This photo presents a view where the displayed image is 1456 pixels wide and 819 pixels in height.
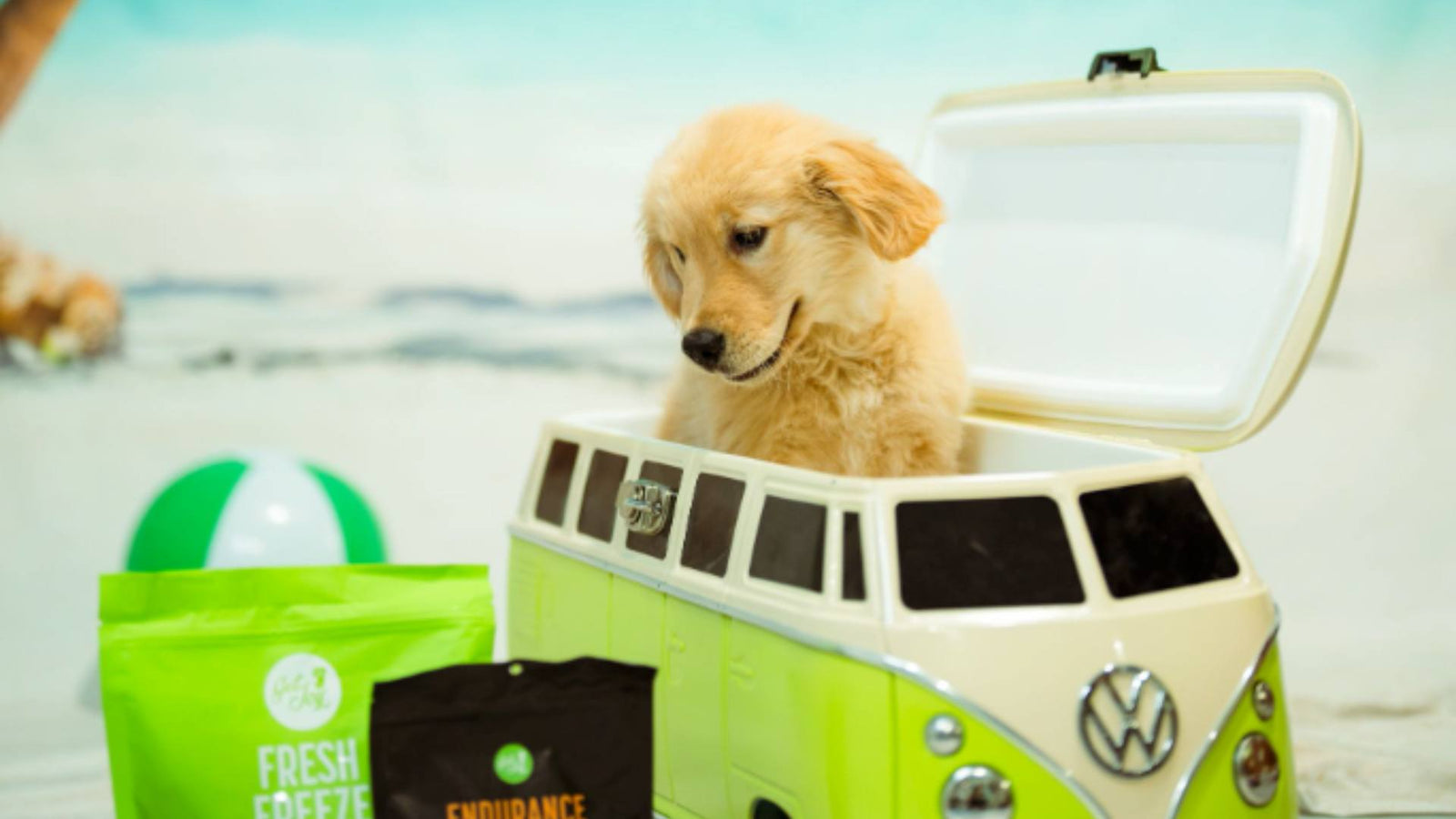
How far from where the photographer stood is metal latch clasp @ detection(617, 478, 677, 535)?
1.72 m

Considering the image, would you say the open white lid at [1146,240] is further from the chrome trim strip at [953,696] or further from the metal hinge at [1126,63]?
the chrome trim strip at [953,696]

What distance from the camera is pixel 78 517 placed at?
11.4 ft

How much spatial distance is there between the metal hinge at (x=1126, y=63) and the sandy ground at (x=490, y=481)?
115 centimetres

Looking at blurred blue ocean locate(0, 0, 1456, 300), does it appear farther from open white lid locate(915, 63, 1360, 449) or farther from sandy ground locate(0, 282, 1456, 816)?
open white lid locate(915, 63, 1360, 449)

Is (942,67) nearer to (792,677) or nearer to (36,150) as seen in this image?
(36,150)

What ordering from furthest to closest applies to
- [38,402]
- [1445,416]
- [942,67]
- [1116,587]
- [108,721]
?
[942,67]
[38,402]
[1445,416]
[108,721]
[1116,587]

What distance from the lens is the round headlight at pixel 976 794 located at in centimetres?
136

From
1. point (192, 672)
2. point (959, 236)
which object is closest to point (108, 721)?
point (192, 672)

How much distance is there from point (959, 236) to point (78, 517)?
238 cm

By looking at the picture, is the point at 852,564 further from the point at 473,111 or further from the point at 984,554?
the point at 473,111

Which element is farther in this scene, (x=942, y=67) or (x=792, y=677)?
(x=942, y=67)

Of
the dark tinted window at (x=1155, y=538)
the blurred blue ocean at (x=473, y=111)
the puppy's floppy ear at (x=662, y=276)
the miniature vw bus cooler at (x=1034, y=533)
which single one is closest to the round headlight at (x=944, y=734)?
the miniature vw bus cooler at (x=1034, y=533)

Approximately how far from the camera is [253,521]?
231cm

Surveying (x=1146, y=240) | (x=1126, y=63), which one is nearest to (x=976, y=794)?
(x=1146, y=240)
